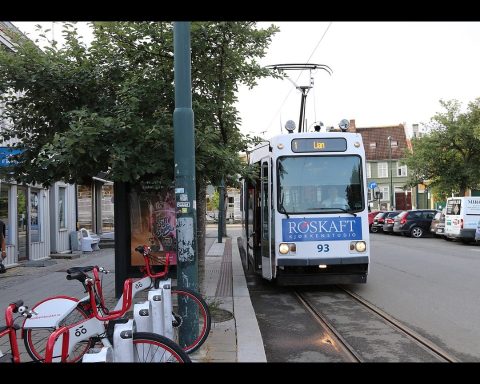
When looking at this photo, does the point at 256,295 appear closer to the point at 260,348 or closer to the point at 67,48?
the point at 260,348

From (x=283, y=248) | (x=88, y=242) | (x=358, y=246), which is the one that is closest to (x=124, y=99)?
(x=283, y=248)

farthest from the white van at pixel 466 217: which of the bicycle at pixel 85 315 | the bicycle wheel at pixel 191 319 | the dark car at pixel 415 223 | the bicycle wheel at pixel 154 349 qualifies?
the bicycle wheel at pixel 154 349

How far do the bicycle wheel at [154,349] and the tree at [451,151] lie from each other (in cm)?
2996

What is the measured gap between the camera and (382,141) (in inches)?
2559

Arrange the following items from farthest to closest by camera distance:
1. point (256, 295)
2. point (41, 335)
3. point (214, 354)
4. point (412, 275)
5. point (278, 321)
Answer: point (412, 275) → point (256, 295) → point (278, 321) → point (41, 335) → point (214, 354)

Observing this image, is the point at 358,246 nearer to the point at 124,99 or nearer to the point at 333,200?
the point at 333,200

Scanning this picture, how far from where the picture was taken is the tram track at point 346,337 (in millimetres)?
5508

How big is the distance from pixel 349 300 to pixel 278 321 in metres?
2.02

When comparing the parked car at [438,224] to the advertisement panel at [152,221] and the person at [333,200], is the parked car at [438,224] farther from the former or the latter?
the advertisement panel at [152,221]

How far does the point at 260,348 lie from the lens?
18.1ft

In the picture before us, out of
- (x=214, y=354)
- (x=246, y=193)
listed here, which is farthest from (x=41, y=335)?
(x=246, y=193)

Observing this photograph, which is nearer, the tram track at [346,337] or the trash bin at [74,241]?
the tram track at [346,337]

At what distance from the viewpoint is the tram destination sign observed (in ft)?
30.8

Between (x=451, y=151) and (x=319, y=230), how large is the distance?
26.1 meters
